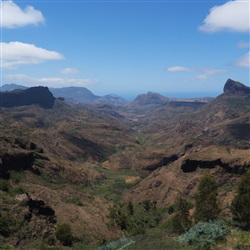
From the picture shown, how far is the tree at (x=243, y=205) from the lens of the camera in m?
30.3

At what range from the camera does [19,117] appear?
611 ft

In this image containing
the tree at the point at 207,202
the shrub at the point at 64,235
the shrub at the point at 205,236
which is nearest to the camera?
the shrub at the point at 205,236

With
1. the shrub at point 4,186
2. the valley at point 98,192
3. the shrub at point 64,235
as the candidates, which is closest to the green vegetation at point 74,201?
the valley at point 98,192

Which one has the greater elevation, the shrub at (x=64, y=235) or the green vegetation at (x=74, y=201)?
the shrub at (x=64, y=235)

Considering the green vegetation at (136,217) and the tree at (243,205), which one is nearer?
the tree at (243,205)

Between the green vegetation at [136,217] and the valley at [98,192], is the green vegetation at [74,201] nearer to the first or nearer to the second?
the valley at [98,192]

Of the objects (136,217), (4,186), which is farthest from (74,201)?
(4,186)

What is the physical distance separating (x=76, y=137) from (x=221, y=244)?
120 m

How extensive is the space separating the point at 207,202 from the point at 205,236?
12.5 metres

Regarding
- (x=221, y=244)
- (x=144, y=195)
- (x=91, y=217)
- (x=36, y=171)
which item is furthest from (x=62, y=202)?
(x=221, y=244)

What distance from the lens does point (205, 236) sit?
24672 mm

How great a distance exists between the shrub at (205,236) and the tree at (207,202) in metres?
9.88

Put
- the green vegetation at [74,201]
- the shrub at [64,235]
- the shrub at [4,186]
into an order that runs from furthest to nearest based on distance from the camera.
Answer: the green vegetation at [74,201] < the shrub at [4,186] < the shrub at [64,235]

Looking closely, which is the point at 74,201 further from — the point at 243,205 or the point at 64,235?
the point at 243,205
